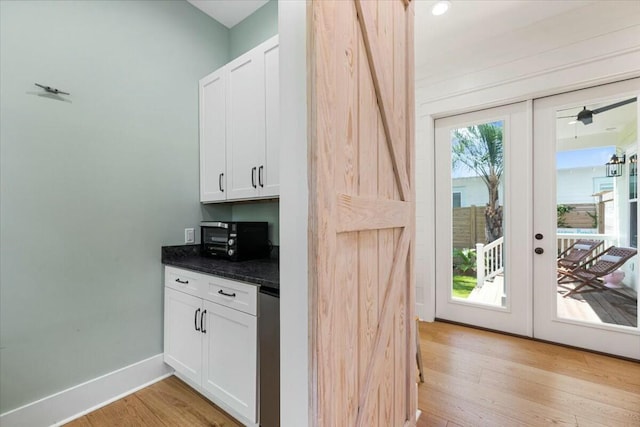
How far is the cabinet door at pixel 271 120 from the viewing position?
73.2 inches

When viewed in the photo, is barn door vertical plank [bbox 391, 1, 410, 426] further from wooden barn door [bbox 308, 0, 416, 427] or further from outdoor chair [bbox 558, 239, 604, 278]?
outdoor chair [bbox 558, 239, 604, 278]

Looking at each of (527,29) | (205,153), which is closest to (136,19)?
(205,153)

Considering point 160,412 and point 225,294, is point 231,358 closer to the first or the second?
point 225,294

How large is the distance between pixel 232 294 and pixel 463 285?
8.23 feet

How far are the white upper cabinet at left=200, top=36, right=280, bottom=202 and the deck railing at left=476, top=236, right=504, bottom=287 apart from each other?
2281 millimetres

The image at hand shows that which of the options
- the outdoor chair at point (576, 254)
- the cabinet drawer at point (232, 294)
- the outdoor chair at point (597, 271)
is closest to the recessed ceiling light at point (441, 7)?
the outdoor chair at point (576, 254)

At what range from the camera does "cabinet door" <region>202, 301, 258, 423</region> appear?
57.9 inches

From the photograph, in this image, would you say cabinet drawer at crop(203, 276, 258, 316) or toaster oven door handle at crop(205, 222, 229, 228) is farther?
toaster oven door handle at crop(205, 222, 229, 228)

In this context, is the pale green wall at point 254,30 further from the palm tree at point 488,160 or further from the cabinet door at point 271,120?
the palm tree at point 488,160

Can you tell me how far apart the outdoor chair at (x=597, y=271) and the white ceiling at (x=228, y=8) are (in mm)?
3587

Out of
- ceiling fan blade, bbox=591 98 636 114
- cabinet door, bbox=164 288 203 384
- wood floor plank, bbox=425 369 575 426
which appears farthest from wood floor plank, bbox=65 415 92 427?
ceiling fan blade, bbox=591 98 636 114

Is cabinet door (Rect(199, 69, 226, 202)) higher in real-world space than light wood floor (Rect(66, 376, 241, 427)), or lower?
higher

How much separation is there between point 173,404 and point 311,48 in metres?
2.20

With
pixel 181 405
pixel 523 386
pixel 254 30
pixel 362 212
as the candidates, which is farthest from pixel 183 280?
pixel 523 386
